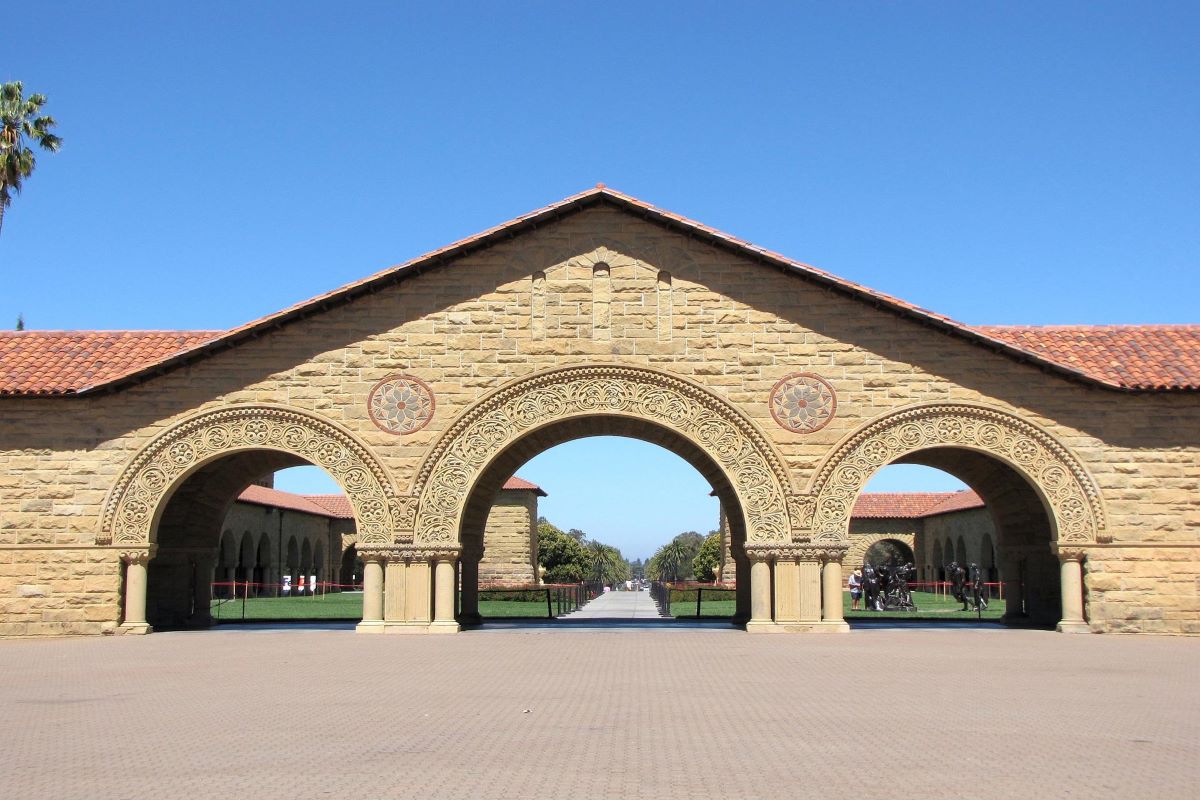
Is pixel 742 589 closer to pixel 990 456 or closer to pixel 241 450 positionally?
pixel 990 456

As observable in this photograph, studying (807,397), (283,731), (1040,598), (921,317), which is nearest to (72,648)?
(283,731)

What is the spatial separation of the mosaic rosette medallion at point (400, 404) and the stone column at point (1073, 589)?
1102 centimetres

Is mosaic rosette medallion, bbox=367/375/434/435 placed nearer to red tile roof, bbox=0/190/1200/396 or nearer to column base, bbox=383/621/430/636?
red tile roof, bbox=0/190/1200/396

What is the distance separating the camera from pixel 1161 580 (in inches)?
762

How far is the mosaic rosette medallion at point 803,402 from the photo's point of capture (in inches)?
776

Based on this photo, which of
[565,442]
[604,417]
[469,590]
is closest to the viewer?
→ [604,417]

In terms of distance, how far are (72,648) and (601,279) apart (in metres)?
10.3

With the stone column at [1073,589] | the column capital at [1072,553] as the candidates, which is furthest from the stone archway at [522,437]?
the stone column at [1073,589]

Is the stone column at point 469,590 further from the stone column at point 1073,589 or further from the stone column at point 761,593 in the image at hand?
the stone column at point 1073,589

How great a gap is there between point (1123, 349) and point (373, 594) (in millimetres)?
14184

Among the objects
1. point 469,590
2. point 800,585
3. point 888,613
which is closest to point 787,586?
point 800,585

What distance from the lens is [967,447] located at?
19.5 m

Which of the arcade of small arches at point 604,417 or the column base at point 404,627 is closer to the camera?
the arcade of small arches at point 604,417

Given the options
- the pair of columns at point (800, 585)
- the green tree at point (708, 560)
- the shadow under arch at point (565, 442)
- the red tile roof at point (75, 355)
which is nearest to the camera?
the pair of columns at point (800, 585)
